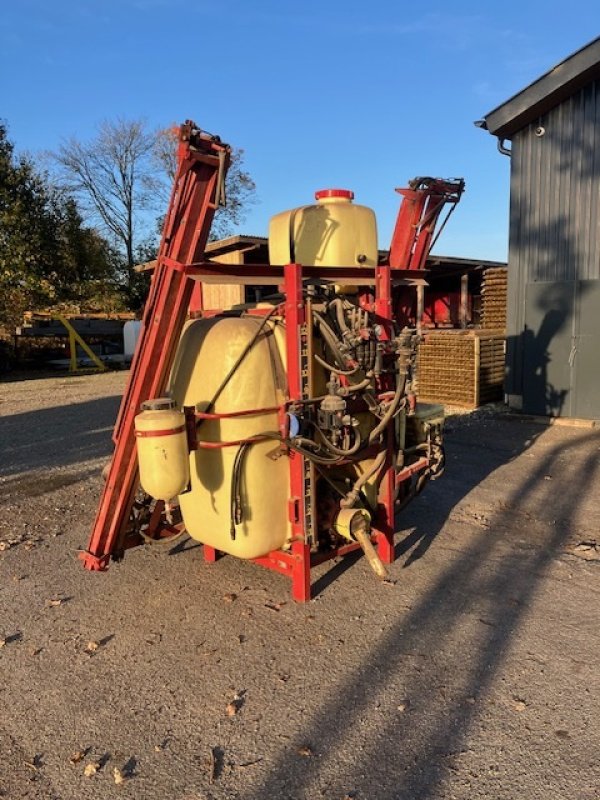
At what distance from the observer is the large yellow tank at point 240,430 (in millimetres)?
3863

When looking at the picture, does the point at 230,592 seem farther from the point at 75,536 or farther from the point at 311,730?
the point at 75,536

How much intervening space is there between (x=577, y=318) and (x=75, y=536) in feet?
28.3

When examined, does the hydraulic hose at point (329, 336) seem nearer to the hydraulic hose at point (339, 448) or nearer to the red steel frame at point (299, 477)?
the red steel frame at point (299, 477)

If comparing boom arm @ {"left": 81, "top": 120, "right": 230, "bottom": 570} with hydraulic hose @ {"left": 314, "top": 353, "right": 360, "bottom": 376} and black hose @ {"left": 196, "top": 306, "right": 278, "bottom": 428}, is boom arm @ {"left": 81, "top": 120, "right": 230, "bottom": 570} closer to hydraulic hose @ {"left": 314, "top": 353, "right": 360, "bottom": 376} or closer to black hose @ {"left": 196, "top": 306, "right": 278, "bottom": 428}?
black hose @ {"left": 196, "top": 306, "right": 278, "bottom": 428}

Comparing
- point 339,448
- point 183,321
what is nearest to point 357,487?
point 339,448

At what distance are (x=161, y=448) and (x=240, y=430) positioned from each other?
553mm

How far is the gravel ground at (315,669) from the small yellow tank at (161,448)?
1035 millimetres

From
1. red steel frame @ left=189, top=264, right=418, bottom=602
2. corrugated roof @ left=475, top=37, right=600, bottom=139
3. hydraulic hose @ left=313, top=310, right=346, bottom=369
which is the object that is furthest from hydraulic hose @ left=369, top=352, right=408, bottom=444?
corrugated roof @ left=475, top=37, right=600, bottom=139

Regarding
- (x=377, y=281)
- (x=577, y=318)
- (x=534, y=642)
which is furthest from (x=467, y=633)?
(x=577, y=318)

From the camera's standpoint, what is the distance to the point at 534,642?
365cm

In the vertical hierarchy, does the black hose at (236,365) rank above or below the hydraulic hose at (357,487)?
above

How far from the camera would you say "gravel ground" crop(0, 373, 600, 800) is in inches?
105

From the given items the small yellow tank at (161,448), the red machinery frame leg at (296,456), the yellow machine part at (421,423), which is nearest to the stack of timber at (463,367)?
the yellow machine part at (421,423)

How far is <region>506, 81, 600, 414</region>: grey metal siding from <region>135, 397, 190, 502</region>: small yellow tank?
28.4 feet
